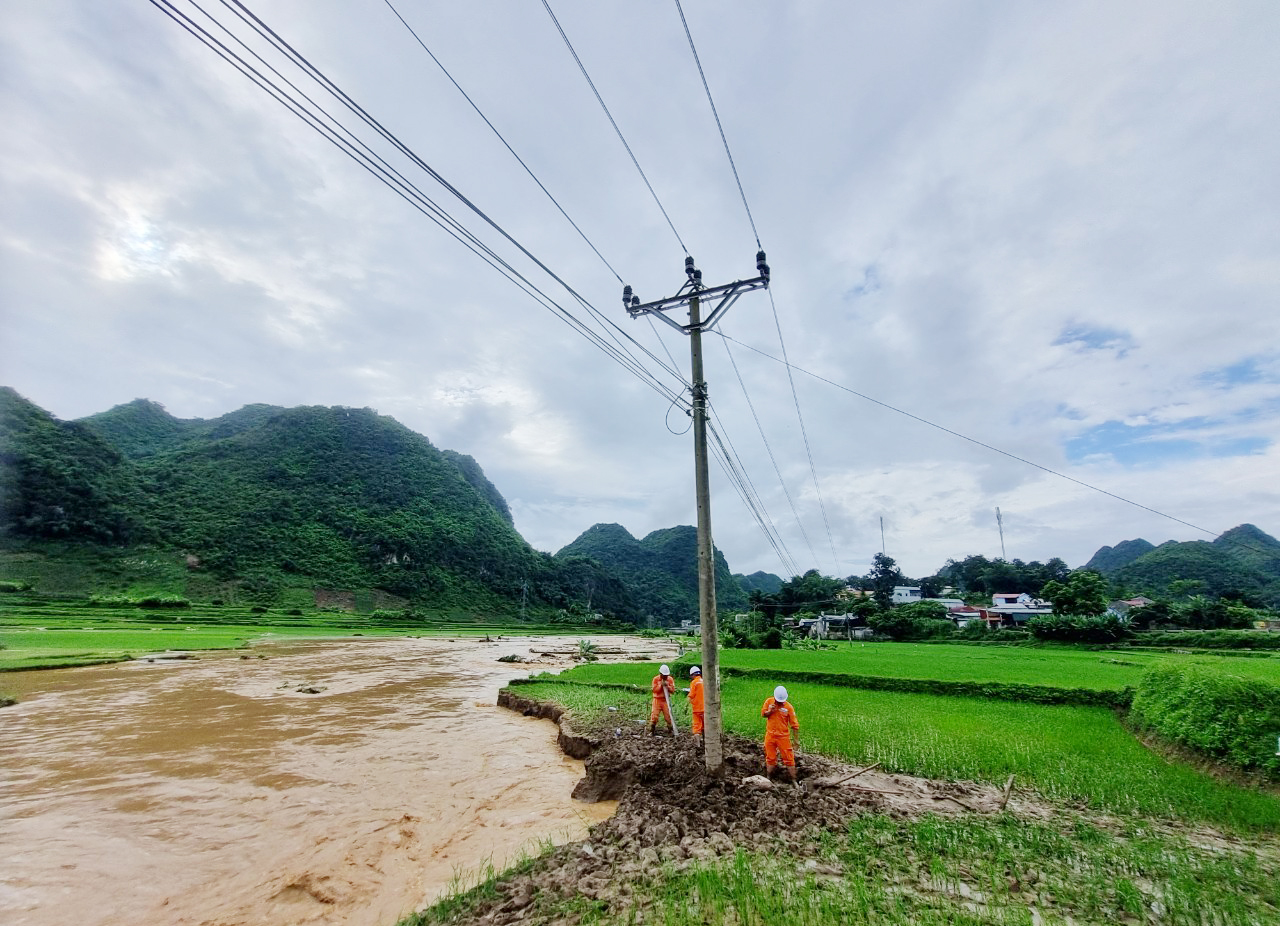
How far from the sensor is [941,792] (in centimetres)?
842

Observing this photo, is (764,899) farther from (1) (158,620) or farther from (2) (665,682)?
(1) (158,620)

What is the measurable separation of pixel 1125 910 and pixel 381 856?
8705 mm

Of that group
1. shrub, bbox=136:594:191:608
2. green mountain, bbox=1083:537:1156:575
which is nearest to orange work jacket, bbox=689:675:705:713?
shrub, bbox=136:594:191:608

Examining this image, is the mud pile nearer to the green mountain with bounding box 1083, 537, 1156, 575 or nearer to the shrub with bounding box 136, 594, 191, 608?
the shrub with bounding box 136, 594, 191, 608

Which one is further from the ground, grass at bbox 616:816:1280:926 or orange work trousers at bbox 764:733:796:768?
orange work trousers at bbox 764:733:796:768

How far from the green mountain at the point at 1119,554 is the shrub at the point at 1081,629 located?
284ft

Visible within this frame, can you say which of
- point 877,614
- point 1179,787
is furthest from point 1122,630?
point 1179,787

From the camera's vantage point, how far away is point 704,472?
888cm

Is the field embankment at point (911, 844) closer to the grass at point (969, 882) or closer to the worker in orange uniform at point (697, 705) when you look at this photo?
the grass at point (969, 882)

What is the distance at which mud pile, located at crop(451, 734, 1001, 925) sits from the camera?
5.28m

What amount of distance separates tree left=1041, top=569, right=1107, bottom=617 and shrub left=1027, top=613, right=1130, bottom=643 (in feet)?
8.46

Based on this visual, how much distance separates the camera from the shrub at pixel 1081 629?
39562 millimetres

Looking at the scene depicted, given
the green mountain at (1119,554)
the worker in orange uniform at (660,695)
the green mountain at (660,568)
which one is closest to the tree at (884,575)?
the green mountain at (660,568)

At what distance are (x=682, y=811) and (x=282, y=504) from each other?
279 feet
